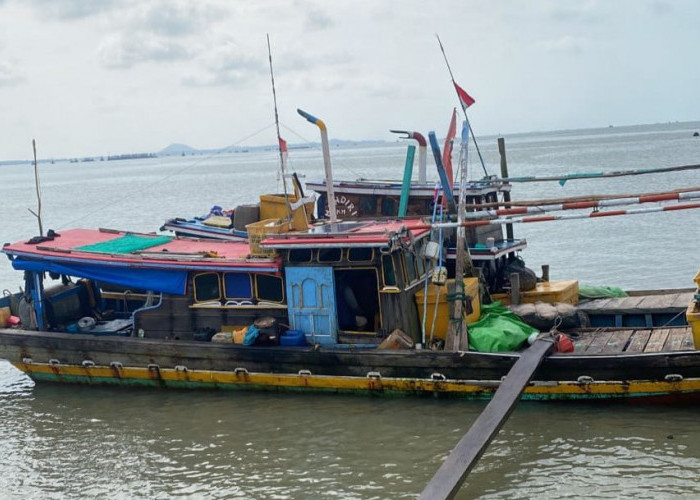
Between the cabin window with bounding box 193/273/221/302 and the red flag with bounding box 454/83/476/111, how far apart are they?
5.90 metres

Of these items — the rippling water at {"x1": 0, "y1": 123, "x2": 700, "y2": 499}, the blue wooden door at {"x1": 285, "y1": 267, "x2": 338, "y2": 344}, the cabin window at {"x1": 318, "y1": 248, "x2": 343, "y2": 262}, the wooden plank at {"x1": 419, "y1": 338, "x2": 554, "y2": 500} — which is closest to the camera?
the wooden plank at {"x1": 419, "y1": 338, "x2": 554, "y2": 500}

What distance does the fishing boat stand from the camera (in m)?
13.3

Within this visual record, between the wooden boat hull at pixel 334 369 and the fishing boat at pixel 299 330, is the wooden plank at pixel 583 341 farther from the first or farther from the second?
the wooden boat hull at pixel 334 369

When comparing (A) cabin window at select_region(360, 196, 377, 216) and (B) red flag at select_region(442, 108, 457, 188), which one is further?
(A) cabin window at select_region(360, 196, 377, 216)

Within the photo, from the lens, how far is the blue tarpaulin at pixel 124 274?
52.1 ft

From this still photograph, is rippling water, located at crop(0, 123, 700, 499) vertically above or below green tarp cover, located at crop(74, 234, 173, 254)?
below

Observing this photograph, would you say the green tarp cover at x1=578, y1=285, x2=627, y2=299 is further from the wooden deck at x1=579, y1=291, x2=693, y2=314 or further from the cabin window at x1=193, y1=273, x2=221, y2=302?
the cabin window at x1=193, y1=273, x2=221, y2=302

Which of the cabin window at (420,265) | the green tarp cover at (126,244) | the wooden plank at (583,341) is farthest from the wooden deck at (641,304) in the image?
the green tarp cover at (126,244)

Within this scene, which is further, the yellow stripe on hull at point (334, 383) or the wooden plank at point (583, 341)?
the wooden plank at point (583, 341)

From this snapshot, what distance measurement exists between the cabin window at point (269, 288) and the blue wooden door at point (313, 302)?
0.40 m

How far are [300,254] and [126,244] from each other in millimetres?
4485

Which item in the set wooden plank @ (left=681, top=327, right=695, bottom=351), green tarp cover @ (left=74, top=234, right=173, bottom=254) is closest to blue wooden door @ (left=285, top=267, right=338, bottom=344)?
green tarp cover @ (left=74, top=234, right=173, bottom=254)

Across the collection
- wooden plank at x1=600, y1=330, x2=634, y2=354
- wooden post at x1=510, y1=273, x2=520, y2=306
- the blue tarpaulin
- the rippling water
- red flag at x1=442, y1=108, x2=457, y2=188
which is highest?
red flag at x1=442, y1=108, x2=457, y2=188

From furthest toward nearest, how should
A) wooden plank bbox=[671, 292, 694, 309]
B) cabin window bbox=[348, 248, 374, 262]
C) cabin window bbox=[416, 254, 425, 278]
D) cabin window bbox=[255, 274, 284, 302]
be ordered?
cabin window bbox=[255, 274, 284, 302] < wooden plank bbox=[671, 292, 694, 309] < cabin window bbox=[416, 254, 425, 278] < cabin window bbox=[348, 248, 374, 262]
